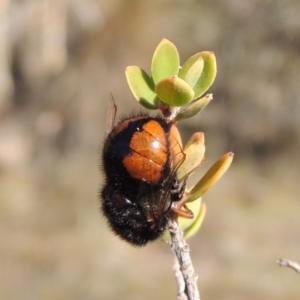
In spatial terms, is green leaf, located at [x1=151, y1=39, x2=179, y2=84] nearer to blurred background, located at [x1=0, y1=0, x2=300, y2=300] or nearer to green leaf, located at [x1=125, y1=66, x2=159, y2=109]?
green leaf, located at [x1=125, y1=66, x2=159, y2=109]

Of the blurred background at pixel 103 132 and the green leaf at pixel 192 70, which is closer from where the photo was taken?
the green leaf at pixel 192 70

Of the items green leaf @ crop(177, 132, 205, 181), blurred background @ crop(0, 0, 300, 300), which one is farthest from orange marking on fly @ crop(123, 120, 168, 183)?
blurred background @ crop(0, 0, 300, 300)

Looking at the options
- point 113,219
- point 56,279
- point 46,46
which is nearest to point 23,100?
point 46,46

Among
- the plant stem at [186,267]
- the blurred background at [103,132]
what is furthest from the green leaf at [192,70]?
the blurred background at [103,132]

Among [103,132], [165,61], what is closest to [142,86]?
[165,61]

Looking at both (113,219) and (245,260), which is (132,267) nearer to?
(245,260)

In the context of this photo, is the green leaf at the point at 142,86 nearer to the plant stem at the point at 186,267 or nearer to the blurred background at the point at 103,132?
the plant stem at the point at 186,267

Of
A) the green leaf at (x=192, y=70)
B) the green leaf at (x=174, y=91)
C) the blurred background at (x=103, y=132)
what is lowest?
the green leaf at (x=174, y=91)

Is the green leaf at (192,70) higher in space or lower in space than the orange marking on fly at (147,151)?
higher
